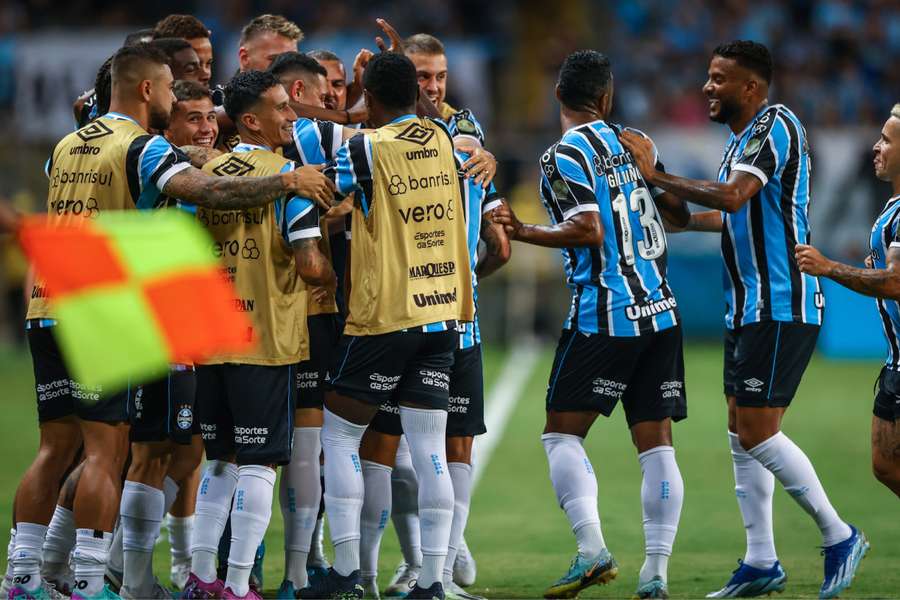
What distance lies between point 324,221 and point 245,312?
34.4 inches

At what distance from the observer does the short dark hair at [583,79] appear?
7.48m

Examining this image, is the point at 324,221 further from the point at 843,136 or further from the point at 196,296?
the point at 843,136

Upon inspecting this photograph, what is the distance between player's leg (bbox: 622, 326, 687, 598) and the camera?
293 inches

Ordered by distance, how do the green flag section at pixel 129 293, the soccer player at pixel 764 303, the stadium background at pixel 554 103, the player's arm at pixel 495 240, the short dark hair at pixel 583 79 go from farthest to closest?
the stadium background at pixel 554 103
the player's arm at pixel 495 240
the soccer player at pixel 764 303
the short dark hair at pixel 583 79
the green flag section at pixel 129 293

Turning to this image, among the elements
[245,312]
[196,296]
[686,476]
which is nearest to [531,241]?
[245,312]

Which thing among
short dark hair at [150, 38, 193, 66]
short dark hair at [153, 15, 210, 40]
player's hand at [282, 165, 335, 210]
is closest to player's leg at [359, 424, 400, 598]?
player's hand at [282, 165, 335, 210]

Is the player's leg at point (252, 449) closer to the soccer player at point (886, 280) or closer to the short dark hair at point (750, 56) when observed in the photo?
the soccer player at point (886, 280)

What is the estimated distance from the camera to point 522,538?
9617 mm

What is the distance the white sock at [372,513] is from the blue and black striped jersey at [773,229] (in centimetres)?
222

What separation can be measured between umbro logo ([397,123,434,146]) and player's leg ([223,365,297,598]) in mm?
1329

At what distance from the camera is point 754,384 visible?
25.2ft

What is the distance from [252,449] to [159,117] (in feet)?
6.04

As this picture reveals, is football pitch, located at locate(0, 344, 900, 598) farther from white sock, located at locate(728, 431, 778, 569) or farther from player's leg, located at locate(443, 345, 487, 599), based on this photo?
player's leg, located at locate(443, 345, 487, 599)

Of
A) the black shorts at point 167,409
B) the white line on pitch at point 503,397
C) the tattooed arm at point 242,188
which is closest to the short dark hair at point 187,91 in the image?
the tattooed arm at point 242,188
